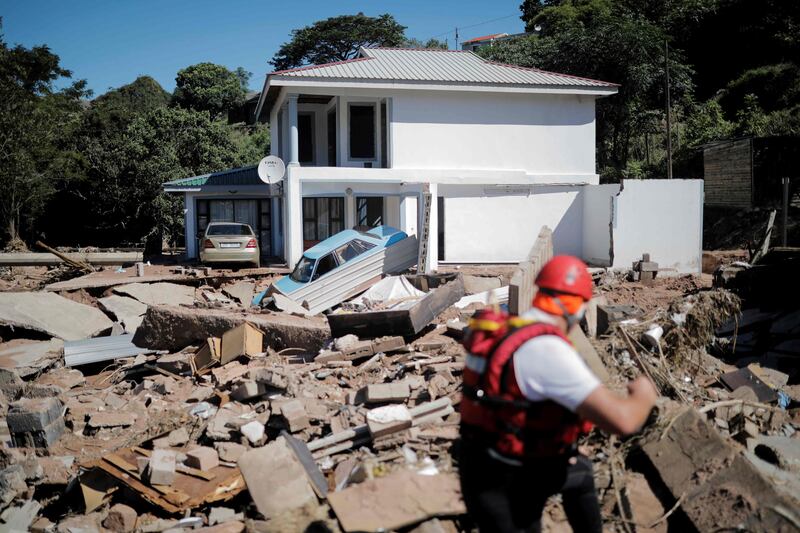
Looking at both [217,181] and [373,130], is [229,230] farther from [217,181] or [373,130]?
[373,130]

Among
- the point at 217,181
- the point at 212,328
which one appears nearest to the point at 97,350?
the point at 212,328

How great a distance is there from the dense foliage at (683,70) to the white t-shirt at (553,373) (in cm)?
2621

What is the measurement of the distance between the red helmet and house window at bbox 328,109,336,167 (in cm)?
Answer: 1957

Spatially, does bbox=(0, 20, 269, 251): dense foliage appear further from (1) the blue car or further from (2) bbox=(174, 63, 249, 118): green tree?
(1) the blue car

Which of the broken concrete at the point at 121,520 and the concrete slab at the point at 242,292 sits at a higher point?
the concrete slab at the point at 242,292

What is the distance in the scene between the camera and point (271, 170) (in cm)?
1947

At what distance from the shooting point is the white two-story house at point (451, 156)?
1934 cm

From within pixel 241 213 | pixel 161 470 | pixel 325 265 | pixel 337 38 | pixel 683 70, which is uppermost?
pixel 337 38

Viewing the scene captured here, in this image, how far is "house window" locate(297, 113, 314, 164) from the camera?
23.1 meters

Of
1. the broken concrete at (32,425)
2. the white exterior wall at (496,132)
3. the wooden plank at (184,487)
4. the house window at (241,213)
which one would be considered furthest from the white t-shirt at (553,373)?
the house window at (241,213)

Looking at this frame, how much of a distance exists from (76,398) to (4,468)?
1867 millimetres

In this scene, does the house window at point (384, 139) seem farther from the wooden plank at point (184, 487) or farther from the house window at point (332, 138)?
the wooden plank at point (184, 487)

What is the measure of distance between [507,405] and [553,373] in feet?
0.90

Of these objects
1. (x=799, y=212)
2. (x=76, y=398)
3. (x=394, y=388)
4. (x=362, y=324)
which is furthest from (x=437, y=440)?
(x=799, y=212)
